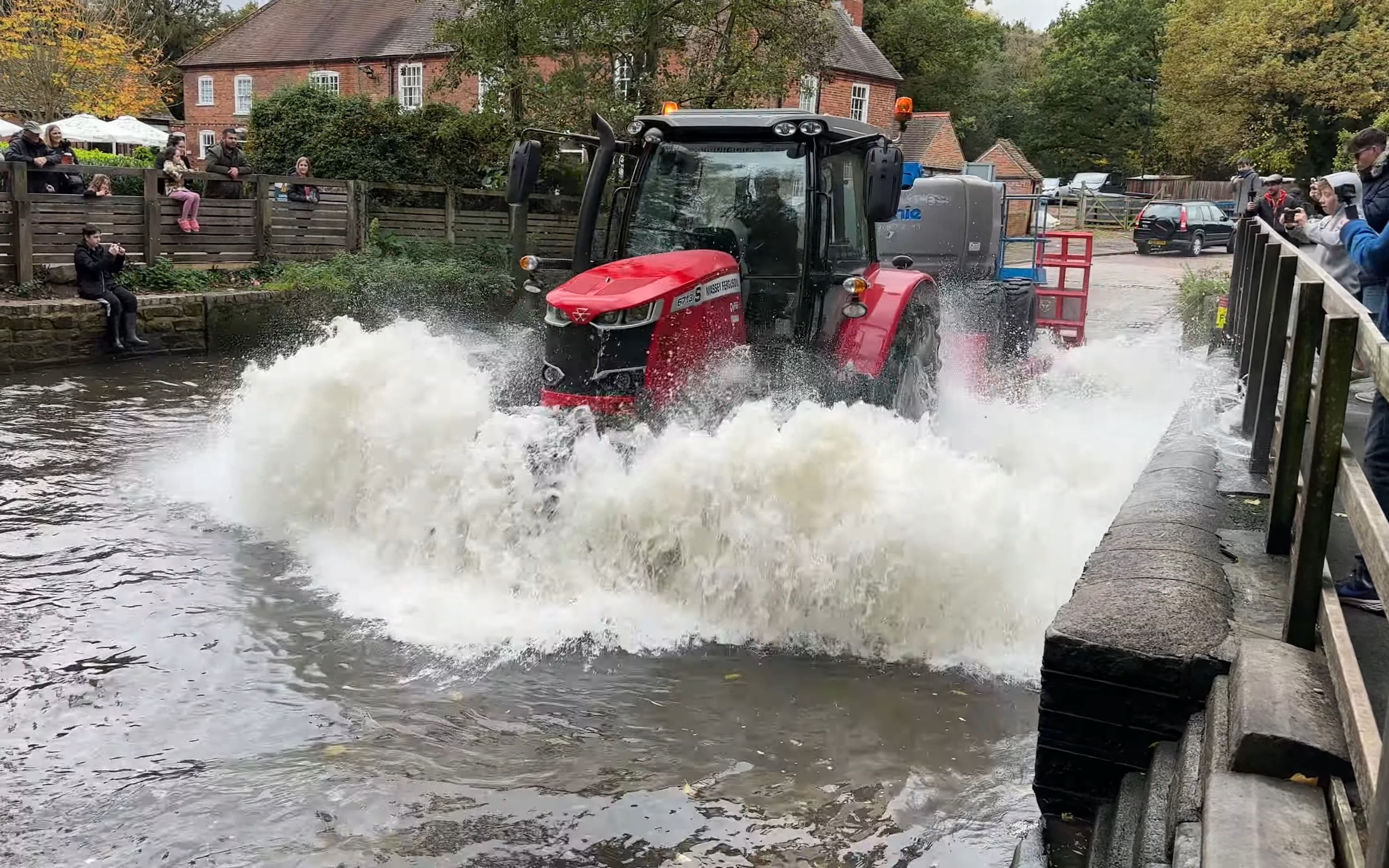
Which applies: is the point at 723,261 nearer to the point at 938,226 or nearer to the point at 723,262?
the point at 723,262

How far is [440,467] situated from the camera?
21.7 feet

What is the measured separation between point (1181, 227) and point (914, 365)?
26433mm

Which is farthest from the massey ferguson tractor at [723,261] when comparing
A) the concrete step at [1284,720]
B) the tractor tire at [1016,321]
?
the tractor tire at [1016,321]

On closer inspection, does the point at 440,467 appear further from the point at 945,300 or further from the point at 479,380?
the point at 945,300

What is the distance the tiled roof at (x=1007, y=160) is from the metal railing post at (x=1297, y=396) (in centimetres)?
3757

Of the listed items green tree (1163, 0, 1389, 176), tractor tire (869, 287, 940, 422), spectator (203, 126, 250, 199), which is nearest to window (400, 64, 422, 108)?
spectator (203, 126, 250, 199)

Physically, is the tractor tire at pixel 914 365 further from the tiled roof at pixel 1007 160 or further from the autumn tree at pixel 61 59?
the tiled roof at pixel 1007 160

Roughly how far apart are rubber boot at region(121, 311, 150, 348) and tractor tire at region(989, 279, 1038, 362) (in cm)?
980

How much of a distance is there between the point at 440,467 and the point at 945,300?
777cm

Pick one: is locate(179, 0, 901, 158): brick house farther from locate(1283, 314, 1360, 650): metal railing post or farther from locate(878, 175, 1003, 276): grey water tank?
locate(1283, 314, 1360, 650): metal railing post

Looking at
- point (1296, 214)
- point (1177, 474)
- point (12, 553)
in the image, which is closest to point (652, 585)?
point (1177, 474)

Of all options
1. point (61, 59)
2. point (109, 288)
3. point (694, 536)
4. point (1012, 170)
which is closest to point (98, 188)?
point (109, 288)

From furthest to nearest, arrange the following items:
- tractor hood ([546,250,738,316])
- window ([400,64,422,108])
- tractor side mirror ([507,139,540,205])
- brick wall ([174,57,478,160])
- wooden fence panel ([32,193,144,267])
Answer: window ([400,64,422,108])
brick wall ([174,57,478,160])
wooden fence panel ([32,193,144,267])
tractor side mirror ([507,139,540,205])
tractor hood ([546,250,738,316])

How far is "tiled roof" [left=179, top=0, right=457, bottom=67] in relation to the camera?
39.1m
